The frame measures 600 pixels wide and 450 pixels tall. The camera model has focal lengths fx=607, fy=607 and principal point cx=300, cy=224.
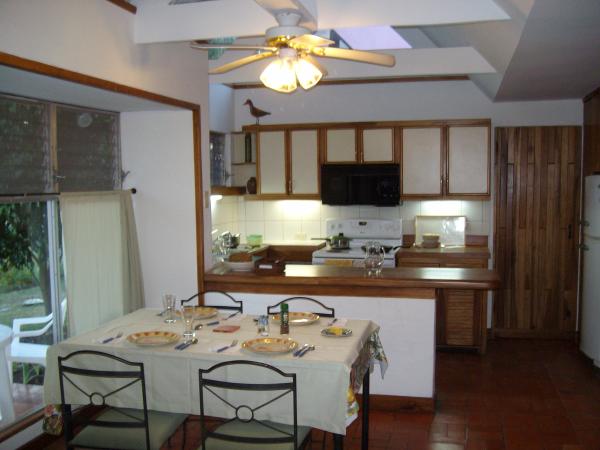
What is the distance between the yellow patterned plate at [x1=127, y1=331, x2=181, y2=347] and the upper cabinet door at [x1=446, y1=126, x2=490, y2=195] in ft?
12.4

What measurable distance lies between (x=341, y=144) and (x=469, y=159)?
131 cm

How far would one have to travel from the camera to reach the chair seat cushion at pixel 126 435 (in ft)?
9.41

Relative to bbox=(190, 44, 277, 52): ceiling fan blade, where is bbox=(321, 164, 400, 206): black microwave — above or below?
below

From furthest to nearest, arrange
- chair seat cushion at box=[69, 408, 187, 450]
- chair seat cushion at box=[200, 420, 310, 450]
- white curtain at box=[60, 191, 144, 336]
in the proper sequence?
white curtain at box=[60, 191, 144, 336] < chair seat cushion at box=[69, 408, 187, 450] < chair seat cushion at box=[200, 420, 310, 450]

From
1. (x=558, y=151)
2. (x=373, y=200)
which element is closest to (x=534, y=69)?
(x=558, y=151)

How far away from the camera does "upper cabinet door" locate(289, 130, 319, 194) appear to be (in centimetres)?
642

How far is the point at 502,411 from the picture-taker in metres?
4.27

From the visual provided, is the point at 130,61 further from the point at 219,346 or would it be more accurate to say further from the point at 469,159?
the point at 469,159

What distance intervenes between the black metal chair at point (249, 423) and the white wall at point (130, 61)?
5.98 ft

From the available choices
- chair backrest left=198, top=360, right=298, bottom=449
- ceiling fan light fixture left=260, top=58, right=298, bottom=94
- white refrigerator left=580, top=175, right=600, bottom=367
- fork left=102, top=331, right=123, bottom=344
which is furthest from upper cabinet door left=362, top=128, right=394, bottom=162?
chair backrest left=198, top=360, right=298, bottom=449

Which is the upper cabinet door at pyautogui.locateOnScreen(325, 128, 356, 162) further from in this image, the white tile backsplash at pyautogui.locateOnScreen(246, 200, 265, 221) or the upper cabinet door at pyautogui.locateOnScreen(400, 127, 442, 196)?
the white tile backsplash at pyautogui.locateOnScreen(246, 200, 265, 221)

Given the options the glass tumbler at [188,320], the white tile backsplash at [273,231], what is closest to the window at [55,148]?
the glass tumbler at [188,320]

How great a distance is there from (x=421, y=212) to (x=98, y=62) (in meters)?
3.97

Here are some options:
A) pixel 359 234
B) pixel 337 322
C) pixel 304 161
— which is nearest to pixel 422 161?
pixel 359 234
